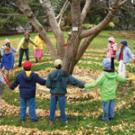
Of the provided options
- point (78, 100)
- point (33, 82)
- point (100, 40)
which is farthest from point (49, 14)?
point (100, 40)

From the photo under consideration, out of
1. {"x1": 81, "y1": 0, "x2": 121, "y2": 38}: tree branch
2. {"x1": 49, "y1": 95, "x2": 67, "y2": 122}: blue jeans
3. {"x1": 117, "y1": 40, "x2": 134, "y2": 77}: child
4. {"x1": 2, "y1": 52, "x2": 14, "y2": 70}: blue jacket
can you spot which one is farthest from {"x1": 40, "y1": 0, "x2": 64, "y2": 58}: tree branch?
{"x1": 49, "y1": 95, "x2": 67, "y2": 122}: blue jeans

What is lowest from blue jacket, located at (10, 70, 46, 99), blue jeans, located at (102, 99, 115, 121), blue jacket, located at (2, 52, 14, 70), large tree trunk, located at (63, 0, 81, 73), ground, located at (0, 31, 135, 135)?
ground, located at (0, 31, 135, 135)

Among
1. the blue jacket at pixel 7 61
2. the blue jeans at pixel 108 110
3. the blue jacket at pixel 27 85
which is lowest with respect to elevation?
the blue jeans at pixel 108 110

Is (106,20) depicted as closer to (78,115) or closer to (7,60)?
(78,115)

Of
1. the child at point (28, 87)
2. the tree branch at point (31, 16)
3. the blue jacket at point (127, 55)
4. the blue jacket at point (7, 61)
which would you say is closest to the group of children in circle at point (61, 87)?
the child at point (28, 87)

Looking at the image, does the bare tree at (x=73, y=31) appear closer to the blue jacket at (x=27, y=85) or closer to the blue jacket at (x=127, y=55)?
the blue jacket at (x=127, y=55)

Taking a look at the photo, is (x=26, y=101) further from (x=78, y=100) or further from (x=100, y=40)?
(x=100, y=40)

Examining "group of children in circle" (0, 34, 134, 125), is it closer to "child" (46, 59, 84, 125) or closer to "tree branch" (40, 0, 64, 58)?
"child" (46, 59, 84, 125)

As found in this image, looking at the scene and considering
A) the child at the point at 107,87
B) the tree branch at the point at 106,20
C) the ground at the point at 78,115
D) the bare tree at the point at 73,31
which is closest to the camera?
the ground at the point at 78,115

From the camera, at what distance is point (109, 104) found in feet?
43.0

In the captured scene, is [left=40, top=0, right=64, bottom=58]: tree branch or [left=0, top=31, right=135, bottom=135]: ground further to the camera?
[left=40, top=0, right=64, bottom=58]: tree branch

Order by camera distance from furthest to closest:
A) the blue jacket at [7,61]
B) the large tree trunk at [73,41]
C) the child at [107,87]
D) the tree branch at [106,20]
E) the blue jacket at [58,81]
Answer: the blue jacket at [7,61] → the large tree trunk at [73,41] → the tree branch at [106,20] → the child at [107,87] → the blue jacket at [58,81]

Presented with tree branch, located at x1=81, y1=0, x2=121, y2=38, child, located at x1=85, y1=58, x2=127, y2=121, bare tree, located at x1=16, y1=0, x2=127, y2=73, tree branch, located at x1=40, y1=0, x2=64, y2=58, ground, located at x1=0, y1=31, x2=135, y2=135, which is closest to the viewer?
ground, located at x1=0, y1=31, x2=135, y2=135

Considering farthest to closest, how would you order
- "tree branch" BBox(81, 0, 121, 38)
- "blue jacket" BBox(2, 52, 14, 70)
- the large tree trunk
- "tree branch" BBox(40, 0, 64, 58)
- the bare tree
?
"blue jacket" BBox(2, 52, 14, 70)
"tree branch" BBox(40, 0, 64, 58)
the large tree trunk
the bare tree
"tree branch" BBox(81, 0, 121, 38)
